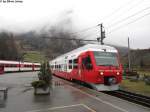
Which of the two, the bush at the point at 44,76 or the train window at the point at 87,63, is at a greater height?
the train window at the point at 87,63

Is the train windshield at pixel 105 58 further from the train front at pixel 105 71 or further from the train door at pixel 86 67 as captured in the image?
the train door at pixel 86 67

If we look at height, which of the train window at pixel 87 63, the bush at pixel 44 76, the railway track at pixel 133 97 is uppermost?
the train window at pixel 87 63

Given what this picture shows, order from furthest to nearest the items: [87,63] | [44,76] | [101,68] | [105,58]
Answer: [87,63]
[105,58]
[101,68]
[44,76]

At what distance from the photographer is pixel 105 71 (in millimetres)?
18359

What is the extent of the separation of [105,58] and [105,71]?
1251 millimetres

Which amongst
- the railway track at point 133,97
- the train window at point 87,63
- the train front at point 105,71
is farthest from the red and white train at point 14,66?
the railway track at point 133,97

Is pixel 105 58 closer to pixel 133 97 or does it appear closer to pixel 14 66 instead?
pixel 133 97

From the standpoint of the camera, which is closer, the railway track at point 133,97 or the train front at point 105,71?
the railway track at point 133,97

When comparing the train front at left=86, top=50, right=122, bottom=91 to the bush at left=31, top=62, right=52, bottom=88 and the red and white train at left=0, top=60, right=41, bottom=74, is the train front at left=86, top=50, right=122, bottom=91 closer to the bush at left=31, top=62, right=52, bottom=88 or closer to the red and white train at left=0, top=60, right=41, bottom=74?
the bush at left=31, top=62, right=52, bottom=88

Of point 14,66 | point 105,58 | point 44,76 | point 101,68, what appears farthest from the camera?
point 14,66

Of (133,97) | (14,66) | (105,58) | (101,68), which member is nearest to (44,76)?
(101,68)

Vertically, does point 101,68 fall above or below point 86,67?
below

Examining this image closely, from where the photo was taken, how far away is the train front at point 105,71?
18141 mm

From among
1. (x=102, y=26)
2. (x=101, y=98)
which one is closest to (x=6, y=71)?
(x=102, y=26)
